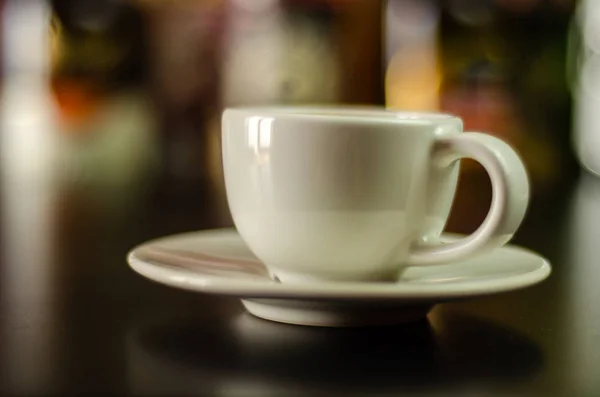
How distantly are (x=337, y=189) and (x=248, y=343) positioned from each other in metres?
0.08

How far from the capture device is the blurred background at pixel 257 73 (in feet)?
4.83

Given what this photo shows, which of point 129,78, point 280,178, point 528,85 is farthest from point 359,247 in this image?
point 129,78

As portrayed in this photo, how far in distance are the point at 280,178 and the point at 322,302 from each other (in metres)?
0.07

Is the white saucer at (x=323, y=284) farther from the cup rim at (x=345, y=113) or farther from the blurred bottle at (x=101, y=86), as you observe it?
the blurred bottle at (x=101, y=86)

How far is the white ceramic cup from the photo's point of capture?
1.33 feet

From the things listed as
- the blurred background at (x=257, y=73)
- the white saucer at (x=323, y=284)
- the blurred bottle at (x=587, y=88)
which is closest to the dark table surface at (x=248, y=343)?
the white saucer at (x=323, y=284)

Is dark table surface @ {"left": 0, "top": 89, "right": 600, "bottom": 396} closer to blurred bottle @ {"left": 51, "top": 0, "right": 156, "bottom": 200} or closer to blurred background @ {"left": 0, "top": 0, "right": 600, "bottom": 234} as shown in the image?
blurred background @ {"left": 0, "top": 0, "right": 600, "bottom": 234}

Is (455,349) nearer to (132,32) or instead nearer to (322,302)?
(322,302)

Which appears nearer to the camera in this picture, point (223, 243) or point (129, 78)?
point (223, 243)

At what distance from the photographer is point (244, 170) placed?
1.42 ft

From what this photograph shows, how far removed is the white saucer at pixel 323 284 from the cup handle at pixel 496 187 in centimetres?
2

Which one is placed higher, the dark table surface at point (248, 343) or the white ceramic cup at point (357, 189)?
the white ceramic cup at point (357, 189)

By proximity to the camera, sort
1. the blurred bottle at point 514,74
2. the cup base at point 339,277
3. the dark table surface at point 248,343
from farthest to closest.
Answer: the blurred bottle at point 514,74 → the cup base at point 339,277 → the dark table surface at point 248,343

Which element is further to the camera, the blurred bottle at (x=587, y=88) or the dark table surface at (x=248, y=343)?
the blurred bottle at (x=587, y=88)
